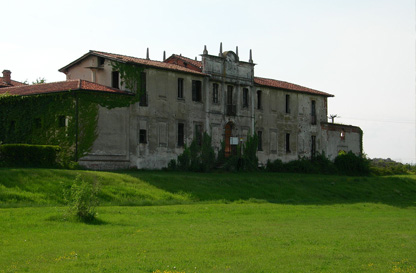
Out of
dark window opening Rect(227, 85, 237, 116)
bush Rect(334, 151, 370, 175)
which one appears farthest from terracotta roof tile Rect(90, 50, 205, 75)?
bush Rect(334, 151, 370, 175)

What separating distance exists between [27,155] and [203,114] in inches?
609

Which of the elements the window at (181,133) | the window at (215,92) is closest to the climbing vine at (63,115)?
the window at (181,133)

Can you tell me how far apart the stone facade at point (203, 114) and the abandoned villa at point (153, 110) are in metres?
0.07

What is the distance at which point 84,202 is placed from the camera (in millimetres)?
19984

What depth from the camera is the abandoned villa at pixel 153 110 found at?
38.1m

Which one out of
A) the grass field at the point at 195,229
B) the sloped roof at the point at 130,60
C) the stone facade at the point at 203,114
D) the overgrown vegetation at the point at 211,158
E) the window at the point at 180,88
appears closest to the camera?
the grass field at the point at 195,229

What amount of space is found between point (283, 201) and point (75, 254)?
66.4 feet

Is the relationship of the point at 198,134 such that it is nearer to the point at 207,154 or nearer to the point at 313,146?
the point at 207,154

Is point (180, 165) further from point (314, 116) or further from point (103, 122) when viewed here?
point (314, 116)

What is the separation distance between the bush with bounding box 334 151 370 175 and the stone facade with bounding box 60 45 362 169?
1502mm

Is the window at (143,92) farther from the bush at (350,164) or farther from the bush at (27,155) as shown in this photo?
the bush at (350,164)

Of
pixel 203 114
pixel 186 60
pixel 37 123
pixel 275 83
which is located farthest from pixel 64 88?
pixel 275 83

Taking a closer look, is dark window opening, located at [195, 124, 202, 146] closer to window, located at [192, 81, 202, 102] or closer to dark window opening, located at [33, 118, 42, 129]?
window, located at [192, 81, 202, 102]

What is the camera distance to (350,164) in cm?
5466
